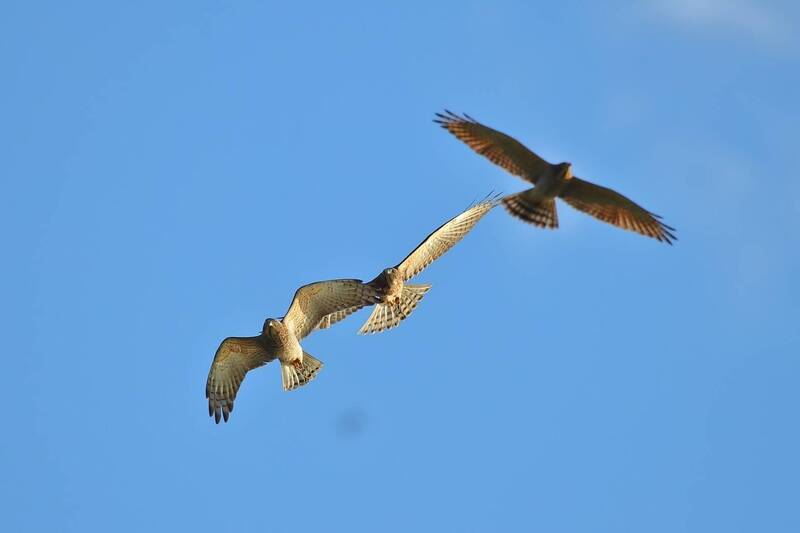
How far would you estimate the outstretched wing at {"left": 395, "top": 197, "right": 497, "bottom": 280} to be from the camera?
2436cm

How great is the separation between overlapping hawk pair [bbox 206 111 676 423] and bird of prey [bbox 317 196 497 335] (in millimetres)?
14

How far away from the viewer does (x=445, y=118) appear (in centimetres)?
2136

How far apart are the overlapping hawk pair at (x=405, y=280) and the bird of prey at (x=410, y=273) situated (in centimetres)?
1

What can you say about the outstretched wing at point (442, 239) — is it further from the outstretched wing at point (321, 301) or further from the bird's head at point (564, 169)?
the bird's head at point (564, 169)

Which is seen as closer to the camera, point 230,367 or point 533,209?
point 533,209

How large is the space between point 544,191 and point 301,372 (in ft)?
14.9

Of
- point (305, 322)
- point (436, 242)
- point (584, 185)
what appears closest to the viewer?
point (584, 185)

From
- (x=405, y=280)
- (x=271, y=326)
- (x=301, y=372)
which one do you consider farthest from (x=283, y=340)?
(x=405, y=280)

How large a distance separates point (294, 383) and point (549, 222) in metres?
4.55

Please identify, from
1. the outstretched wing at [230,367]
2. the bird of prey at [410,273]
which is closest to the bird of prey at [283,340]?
the outstretched wing at [230,367]

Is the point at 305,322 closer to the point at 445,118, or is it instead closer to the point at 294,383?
the point at 294,383

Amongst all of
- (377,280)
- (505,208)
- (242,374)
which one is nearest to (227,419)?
(242,374)

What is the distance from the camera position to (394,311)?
24.8 metres

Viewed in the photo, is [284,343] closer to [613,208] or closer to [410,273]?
[410,273]
